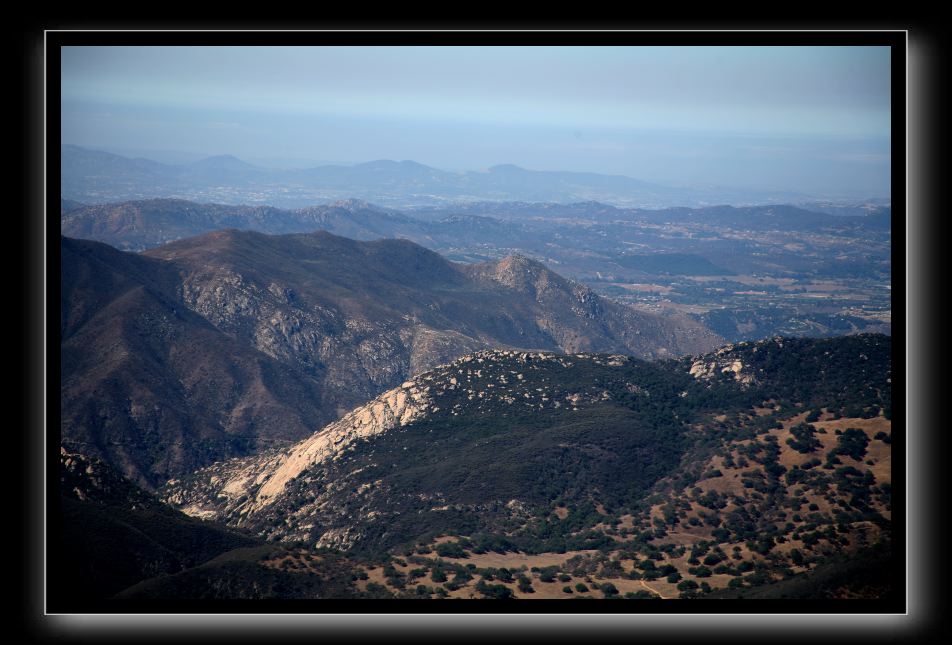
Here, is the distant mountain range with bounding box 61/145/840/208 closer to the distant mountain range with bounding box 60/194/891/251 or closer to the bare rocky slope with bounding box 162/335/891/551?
the distant mountain range with bounding box 60/194/891/251

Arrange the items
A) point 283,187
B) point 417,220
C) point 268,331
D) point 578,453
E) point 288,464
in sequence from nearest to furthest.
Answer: point 578,453 → point 288,464 → point 268,331 → point 417,220 → point 283,187

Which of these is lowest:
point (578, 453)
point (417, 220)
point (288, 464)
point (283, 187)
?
point (288, 464)

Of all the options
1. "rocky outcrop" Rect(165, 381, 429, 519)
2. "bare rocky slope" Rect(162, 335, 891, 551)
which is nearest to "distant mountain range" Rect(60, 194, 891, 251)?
"rocky outcrop" Rect(165, 381, 429, 519)

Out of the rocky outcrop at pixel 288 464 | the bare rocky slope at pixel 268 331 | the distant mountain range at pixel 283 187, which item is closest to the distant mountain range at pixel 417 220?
the distant mountain range at pixel 283 187

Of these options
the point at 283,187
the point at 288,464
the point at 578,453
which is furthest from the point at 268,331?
the point at 283,187

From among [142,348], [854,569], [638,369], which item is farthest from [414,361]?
[854,569]

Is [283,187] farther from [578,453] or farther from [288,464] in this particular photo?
[578,453]

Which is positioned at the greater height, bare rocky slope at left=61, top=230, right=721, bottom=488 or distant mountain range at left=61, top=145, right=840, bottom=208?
distant mountain range at left=61, top=145, right=840, bottom=208
